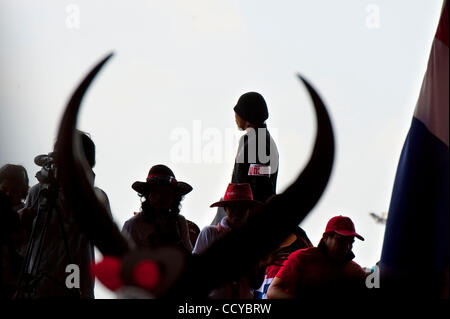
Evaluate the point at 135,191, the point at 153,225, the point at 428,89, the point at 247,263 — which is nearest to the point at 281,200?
the point at 247,263

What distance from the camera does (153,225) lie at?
5.01 m

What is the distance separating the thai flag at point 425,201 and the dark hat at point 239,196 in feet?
3.93

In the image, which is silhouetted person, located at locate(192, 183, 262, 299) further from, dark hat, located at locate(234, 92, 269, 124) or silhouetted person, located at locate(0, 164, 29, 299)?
silhouetted person, located at locate(0, 164, 29, 299)

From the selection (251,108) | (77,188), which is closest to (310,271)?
(251,108)

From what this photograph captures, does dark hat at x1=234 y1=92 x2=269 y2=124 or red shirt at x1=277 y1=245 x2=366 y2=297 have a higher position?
dark hat at x1=234 y1=92 x2=269 y2=124

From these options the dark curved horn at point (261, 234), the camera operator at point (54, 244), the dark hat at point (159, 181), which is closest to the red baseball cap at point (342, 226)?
the dark hat at point (159, 181)

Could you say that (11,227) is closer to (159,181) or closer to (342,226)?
(159,181)

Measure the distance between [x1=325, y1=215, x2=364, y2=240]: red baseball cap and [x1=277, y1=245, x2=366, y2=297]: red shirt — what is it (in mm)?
145

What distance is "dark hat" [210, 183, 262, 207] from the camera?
5133 mm

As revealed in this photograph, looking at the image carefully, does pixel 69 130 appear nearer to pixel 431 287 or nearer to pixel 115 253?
pixel 115 253

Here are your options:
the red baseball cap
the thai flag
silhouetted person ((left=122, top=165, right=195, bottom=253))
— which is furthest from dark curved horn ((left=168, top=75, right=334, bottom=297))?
the red baseball cap

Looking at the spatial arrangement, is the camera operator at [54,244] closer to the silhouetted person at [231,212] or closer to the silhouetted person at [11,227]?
the silhouetted person at [11,227]

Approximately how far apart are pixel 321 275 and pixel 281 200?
2.39 metres

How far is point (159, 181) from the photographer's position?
16.8 feet
